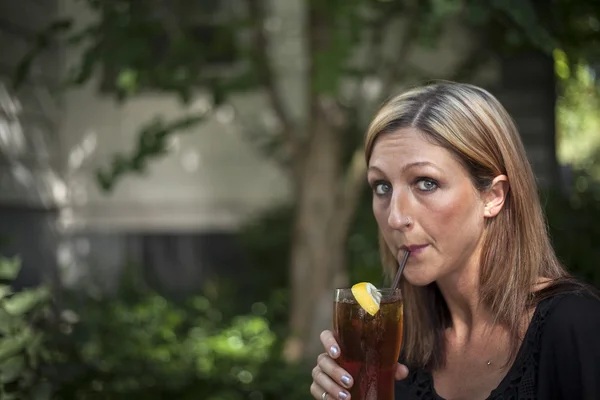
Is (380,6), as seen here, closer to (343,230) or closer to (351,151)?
(343,230)

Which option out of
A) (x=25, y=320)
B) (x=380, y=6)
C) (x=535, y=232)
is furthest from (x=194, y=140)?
(x=535, y=232)

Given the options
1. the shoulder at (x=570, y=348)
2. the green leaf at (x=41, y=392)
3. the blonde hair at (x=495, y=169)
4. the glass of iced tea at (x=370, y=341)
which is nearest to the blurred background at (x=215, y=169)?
the green leaf at (x=41, y=392)

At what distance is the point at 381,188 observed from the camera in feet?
8.30

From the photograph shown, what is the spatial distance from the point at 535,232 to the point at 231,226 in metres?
7.26

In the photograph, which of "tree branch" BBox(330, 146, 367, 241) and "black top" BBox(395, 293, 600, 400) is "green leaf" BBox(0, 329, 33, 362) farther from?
"tree branch" BBox(330, 146, 367, 241)

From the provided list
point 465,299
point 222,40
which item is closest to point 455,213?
point 465,299

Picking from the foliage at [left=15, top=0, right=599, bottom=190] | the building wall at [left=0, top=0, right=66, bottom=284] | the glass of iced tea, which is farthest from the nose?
the building wall at [left=0, top=0, right=66, bottom=284]

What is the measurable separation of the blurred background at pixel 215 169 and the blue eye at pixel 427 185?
1.39 meters

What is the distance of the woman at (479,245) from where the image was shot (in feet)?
7.82

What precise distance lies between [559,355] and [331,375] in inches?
22.9

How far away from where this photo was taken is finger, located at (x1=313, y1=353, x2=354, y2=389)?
2365 millimetres

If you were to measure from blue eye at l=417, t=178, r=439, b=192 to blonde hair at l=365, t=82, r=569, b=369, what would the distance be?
0.10 metres

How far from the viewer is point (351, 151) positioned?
28.5 feet

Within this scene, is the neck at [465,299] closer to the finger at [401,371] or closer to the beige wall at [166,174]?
the finger at [401,371]
